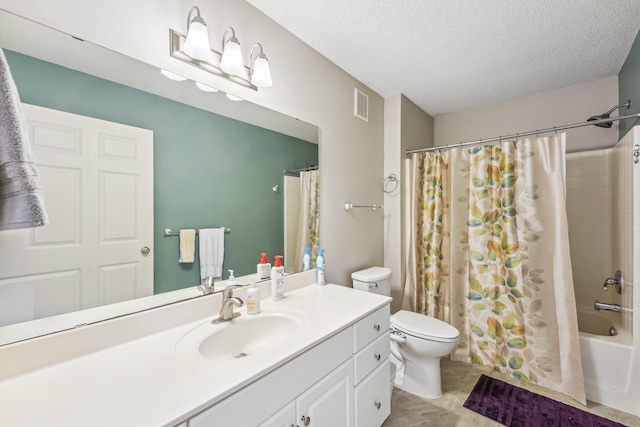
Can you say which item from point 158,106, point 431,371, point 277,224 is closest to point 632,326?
point 431,371

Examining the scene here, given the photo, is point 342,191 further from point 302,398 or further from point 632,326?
point 632,326

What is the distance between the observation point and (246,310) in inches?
47.6

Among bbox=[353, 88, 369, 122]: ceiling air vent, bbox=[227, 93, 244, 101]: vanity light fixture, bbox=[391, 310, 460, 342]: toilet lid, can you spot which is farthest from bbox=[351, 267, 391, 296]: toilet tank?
bbox=[227, 93, 244, 101]: vanity light fixture

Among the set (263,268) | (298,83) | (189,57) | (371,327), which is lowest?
(371,327)

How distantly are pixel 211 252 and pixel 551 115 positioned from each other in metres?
2.95

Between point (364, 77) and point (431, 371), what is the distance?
7.14ft

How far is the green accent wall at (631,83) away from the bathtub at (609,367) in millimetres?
1372

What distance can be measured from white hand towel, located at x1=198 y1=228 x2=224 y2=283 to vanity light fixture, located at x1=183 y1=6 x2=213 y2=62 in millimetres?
740

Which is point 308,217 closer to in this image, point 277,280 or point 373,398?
point 277,280

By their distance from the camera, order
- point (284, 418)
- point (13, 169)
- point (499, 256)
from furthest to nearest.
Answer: point (499, 256), point (284, 418), point (13, 169)

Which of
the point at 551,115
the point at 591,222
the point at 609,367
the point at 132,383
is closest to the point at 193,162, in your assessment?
the point at 132,383

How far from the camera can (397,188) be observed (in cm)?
239

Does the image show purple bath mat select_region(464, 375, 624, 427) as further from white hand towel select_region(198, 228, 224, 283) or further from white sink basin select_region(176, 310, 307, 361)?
white hand towel select_region(198, 228, 224, 283)

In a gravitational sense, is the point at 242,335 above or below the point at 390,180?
below
